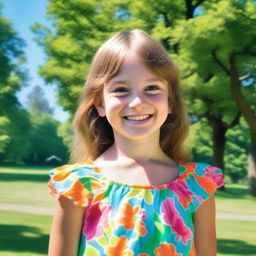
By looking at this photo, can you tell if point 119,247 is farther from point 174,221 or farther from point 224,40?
point 224,40

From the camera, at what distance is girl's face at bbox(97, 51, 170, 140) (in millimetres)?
1821

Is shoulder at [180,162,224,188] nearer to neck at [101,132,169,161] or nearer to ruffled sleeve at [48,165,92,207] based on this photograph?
neck at [101,132,169,161]

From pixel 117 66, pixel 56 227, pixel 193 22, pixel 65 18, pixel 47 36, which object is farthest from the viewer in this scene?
pixel 47 36

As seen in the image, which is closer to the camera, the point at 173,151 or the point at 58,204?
the point at 58,204

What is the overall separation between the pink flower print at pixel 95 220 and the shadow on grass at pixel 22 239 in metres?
4.85

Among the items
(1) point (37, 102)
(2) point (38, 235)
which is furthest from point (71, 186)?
(1) point (37, 102)

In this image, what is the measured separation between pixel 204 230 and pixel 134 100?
21.0 inches

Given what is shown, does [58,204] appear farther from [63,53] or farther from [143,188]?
[63,53]

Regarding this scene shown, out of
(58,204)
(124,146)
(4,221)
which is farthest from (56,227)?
(4,221)

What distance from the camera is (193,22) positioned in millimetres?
16422

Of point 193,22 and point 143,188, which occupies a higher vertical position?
point 193,22

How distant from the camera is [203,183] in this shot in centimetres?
193

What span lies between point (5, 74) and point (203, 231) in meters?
24.2

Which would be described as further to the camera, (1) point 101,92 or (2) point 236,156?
(2) point 236,156
